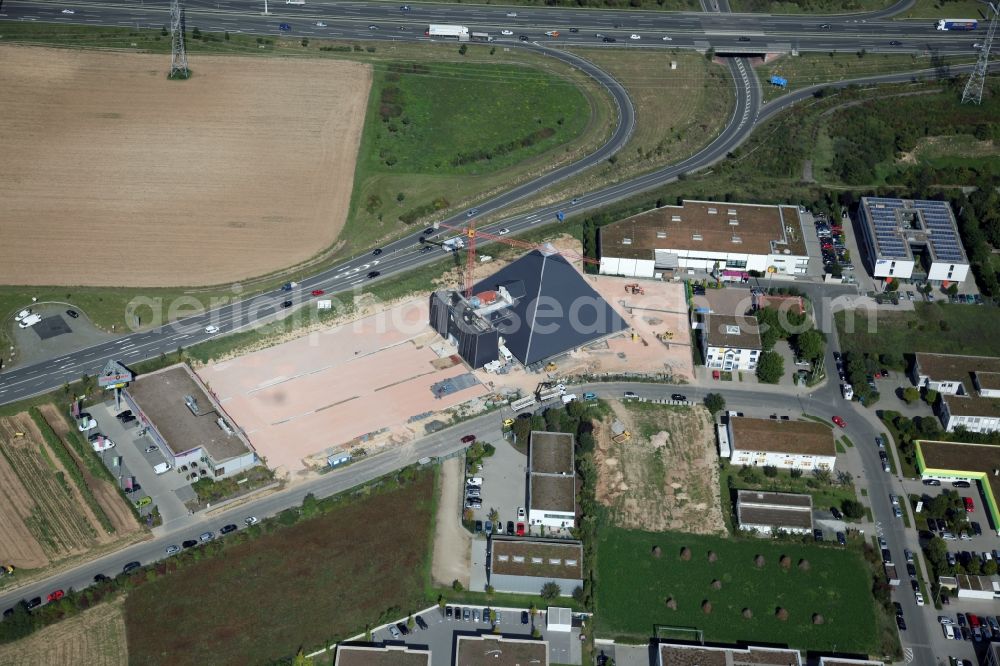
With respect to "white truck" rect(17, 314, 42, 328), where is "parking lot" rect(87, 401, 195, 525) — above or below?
below

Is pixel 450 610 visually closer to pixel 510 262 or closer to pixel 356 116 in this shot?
pixel 510 262

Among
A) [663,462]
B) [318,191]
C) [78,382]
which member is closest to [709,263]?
[663,462]

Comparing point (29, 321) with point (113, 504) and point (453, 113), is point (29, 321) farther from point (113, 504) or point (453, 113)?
point (453, 113)

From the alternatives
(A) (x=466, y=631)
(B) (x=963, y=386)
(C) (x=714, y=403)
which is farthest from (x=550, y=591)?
(B) (x=963, y=386)

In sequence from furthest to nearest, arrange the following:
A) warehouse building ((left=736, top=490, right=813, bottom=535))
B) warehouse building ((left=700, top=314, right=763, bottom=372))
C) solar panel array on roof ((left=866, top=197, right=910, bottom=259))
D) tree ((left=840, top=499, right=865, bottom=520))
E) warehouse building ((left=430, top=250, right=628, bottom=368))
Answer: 1. solar panel array on roof ((left=866, top=197, right=910, bottom=259))
2. warehouse building ((left=430, top=250, right=628, bottom=368))
3. warehouse building ((left=700, top=314, right=763, bottom=372))
4. tree ((left=840, top=499, right=865, bottom=520))
5. warehouse building ((left=736, top=490, right=813, bottom=535))

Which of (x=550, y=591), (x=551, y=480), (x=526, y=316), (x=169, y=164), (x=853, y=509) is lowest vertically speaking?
(x=550, y=591)

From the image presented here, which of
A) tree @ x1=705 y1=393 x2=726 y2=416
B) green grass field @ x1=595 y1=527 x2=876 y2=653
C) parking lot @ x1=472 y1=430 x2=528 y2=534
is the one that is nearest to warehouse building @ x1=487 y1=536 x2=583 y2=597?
green grass field @ x1=595 y1=527 x2=876 y2=653

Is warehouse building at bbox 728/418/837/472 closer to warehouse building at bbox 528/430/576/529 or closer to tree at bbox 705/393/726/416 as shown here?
tree at bbox 705/393/726/416
